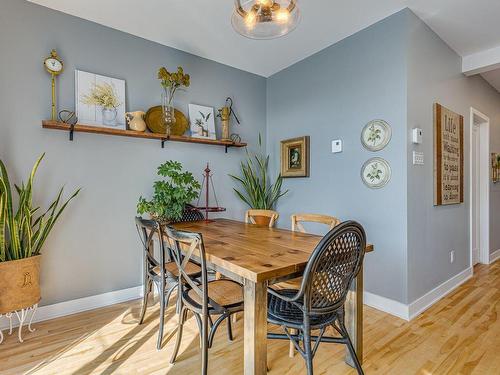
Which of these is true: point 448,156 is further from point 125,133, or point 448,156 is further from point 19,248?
point 19,248

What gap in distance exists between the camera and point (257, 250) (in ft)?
5.04

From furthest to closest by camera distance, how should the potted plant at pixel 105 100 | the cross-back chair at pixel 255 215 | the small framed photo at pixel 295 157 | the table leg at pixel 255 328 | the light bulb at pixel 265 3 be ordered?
the small framed photo at pixel 295 157 < the cross-back chair at pixel 255 215 < the potted plant at pixel 105 100 < the light bulb at pixel 265 3 < the table leg at pixel 255 328

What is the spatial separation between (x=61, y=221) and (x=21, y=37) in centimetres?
150

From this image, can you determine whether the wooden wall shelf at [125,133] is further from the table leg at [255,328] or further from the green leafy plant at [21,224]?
the table leg at [255,328]

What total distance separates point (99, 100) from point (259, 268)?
2.23 metres

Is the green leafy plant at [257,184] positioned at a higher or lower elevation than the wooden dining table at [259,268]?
higher

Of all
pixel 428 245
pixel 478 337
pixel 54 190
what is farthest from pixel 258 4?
pixel 478 337

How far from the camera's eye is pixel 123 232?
8.71 feet

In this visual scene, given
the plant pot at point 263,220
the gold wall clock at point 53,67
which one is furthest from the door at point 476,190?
the gold wall clock at point 53,67

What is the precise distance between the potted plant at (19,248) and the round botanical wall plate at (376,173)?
8.94ft

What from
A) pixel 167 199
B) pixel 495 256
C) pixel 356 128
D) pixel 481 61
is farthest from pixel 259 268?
pixel 495 256

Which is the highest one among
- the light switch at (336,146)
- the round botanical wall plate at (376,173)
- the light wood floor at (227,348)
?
the light switch at (336,146)

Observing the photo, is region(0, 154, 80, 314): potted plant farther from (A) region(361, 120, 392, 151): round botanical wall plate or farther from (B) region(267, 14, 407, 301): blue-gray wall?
(A) region(361, 120, 392, 151): round botanical wall plate

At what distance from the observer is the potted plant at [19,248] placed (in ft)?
6.21
